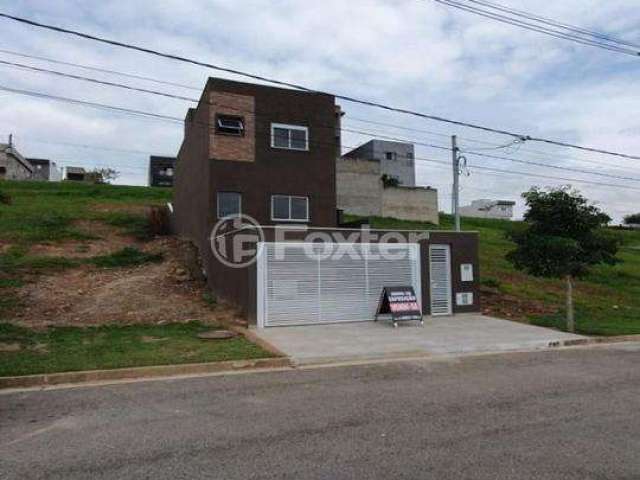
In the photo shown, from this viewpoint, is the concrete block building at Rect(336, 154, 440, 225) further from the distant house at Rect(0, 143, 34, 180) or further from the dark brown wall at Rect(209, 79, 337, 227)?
the distant house at Rect(0, 143, 34, 180)

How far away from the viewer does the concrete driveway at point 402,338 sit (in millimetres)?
11500

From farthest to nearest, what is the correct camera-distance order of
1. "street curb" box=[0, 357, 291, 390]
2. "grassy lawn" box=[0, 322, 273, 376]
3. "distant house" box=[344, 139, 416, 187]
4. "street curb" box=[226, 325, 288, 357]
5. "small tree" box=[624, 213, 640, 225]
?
"small tree" box=[624, 213, 640, 225]
"distant house" box=[344, 139, 416, 187]
"street curb" box=[226, 325, 288, 357]
"grassy lawn" box=[0, 322, 273, 376]
"street curb" box=[0, 357, 291, 390]

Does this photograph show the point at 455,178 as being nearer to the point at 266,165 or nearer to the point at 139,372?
the point at 266,165

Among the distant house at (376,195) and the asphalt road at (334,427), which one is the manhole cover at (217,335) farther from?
Result: the distant house at (376,195)

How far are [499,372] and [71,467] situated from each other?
7217mm

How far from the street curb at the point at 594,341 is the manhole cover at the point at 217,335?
7.69 m

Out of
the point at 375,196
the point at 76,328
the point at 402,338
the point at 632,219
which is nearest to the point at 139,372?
the point at 76,328

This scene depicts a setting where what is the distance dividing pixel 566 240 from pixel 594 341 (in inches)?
110

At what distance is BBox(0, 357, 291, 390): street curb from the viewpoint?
8719 mm

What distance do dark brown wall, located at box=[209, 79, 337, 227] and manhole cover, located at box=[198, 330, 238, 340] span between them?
24.1 feet

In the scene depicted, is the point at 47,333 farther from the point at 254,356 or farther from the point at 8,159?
the point at 8,159

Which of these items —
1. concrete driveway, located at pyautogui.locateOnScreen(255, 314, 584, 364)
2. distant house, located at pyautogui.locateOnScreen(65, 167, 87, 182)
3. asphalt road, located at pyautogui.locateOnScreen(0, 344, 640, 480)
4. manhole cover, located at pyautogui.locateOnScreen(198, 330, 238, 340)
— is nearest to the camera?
asphalt road, located at pyautogui.locateOnScreen(0, 344, 640, 480)

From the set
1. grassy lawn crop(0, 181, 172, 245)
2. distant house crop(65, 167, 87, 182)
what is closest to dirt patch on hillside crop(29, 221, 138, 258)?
grassy lawn crop(0, 181, 172, 245)

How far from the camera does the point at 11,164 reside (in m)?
71.2
